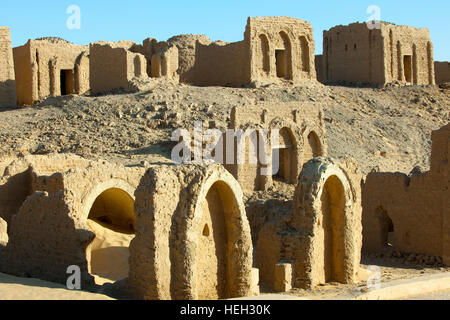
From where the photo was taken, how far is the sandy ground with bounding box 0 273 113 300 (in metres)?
9.40

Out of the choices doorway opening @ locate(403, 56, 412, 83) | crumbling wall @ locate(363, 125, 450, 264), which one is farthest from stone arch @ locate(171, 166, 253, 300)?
doorway opening @ locate(403, 56, 412, 83)

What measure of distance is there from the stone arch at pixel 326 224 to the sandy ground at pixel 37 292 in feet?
14.6

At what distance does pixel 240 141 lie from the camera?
19.1m

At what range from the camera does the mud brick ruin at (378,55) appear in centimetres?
3297

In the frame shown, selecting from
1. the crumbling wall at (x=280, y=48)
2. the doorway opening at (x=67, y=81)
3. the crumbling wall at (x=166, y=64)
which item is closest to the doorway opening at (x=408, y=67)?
the crumbling wall at (x=280, y=48)

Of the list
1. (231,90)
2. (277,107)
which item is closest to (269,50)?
(231,90)

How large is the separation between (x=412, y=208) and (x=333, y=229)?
3468mm

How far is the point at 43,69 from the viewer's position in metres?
28.7

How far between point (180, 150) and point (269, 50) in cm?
979

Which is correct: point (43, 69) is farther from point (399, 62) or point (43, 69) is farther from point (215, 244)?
point (215, 244)

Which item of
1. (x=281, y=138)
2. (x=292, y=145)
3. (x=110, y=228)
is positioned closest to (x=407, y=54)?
(x=292, y=145)

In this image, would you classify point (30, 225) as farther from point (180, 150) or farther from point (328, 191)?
point (180, 150)

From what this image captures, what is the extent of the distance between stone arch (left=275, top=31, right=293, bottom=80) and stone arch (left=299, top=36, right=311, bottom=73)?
2.66ft

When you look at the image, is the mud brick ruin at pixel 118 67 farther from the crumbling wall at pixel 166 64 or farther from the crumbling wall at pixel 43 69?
the crumbling wall at pixel 43 69
